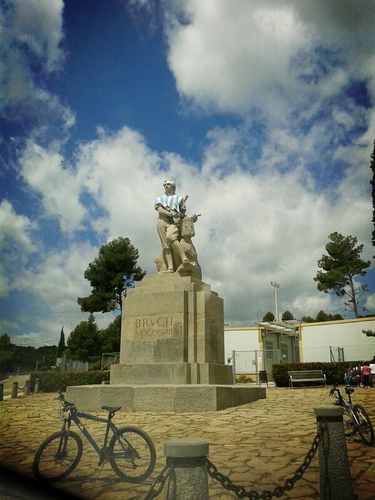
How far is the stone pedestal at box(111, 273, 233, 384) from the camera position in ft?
30.7

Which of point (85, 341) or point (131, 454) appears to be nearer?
point (131, 454)

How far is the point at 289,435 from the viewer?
579 centimetres

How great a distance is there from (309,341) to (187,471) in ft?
88.0

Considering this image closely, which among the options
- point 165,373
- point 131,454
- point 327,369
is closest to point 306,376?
point 327,369

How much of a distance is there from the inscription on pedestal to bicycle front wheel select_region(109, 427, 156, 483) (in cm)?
541

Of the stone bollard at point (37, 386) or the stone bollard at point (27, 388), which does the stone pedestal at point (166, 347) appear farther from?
the stone bollard at point (37, 386)

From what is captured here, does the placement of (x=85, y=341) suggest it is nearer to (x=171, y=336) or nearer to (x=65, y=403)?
(x=171, y=336)

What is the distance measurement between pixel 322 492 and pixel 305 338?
25617 mm

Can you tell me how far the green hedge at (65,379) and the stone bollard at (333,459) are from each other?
680 inches

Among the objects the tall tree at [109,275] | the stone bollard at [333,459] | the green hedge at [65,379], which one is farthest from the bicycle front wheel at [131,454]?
the tall tree at [109,275]

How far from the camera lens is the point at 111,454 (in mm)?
4285

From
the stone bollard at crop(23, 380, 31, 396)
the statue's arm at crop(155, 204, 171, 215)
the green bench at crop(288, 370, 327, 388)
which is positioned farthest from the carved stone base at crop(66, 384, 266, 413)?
the green bench at crop(288, 370, 327, 388)

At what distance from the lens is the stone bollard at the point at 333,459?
11.4 feet

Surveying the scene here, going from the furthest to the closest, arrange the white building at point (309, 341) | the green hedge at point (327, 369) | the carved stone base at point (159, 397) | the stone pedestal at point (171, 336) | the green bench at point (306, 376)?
the white building at point (309, 341) → the green hedge at point (327, 369) → the green bench at point (306, 376) → the stone pedestal at point (171, 336) → the carved stone base at point (159, 397)
